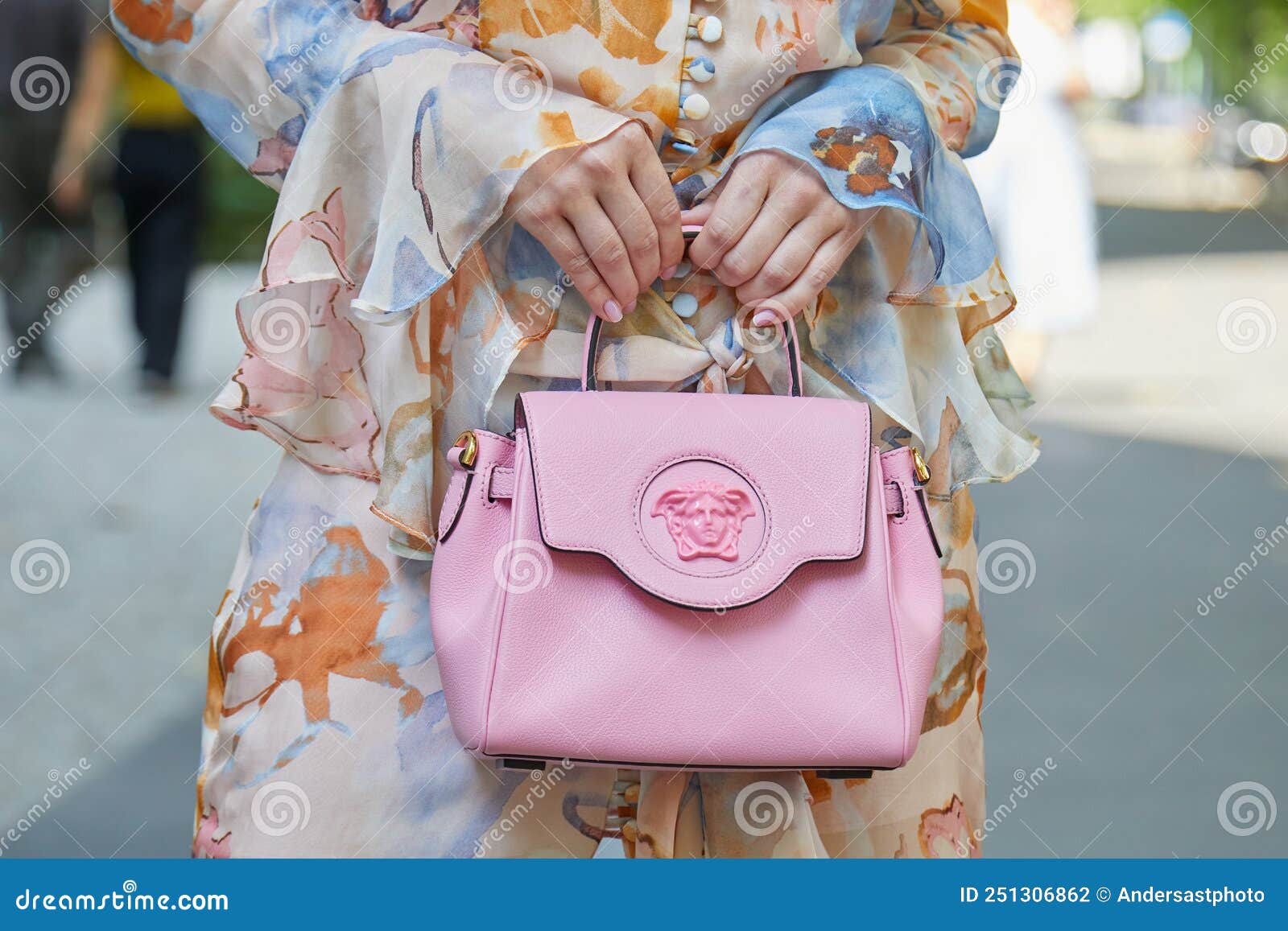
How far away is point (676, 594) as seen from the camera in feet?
4.24

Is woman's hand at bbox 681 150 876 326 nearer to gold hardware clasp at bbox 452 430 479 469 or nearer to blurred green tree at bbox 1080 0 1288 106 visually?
gold hardware clasp at bbox 452 430 479 469

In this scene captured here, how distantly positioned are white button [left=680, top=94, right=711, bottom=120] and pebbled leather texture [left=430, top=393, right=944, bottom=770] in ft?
0.88

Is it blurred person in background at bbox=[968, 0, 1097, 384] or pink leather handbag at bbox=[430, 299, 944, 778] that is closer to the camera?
pink leather handbag at bbox=[430, 299, 944, 778]

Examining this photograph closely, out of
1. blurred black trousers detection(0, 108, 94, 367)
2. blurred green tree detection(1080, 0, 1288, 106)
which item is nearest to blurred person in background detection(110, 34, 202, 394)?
blurred black trousers detection(0, 108, 94, 367)

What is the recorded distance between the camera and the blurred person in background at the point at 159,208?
7605mm

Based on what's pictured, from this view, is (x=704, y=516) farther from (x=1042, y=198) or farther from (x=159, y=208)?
(x=159, y=208)

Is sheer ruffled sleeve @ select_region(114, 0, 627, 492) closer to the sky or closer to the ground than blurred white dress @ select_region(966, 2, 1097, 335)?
closer to the sky

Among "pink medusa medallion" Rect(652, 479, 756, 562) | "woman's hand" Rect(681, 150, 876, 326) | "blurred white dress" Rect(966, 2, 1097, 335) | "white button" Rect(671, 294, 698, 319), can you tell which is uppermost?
"woman's hand" Rect(681, 150, 876, 326)

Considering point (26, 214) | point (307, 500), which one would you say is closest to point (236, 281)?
point (26, 214)

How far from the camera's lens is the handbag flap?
131 centimetres

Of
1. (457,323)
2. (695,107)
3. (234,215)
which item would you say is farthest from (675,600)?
(234,215)

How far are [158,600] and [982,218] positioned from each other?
3.89 metres

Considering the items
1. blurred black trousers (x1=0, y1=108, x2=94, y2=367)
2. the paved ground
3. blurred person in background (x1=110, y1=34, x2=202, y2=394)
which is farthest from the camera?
blurred black trousers (x1=0, y1=108, x2=94, y2=367)

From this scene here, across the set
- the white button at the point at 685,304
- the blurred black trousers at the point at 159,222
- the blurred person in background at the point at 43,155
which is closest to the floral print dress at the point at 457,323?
the white button at the point at 685,304
